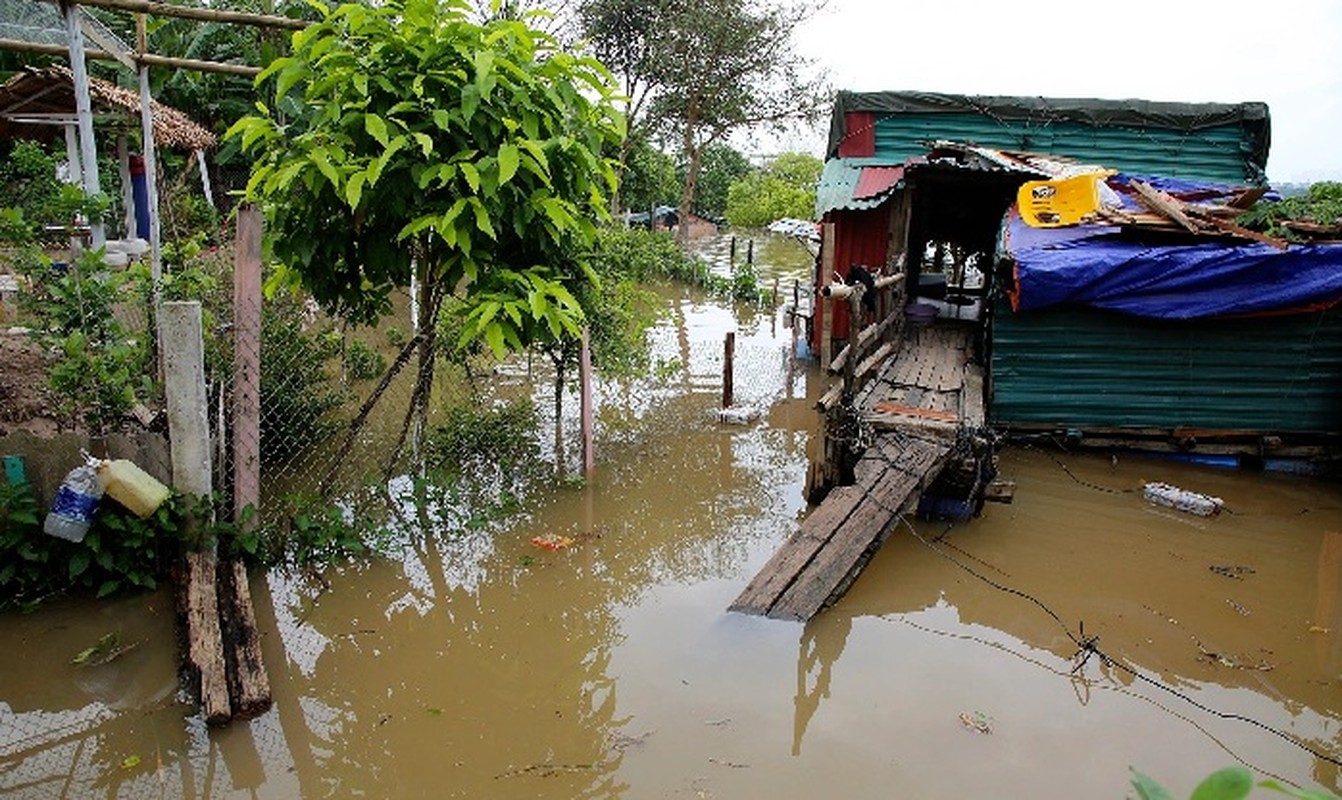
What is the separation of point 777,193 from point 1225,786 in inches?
1142

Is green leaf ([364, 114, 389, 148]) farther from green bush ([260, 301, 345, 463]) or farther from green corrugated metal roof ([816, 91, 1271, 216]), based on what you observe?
green corrugated metal roof ([816, 91, 1271, 216])

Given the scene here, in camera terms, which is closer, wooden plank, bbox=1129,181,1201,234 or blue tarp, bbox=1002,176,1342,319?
blue tarp, bbox=1002,176,1342,319

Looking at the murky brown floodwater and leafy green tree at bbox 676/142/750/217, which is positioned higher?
leafy green tree at bbox 676/142/750/217

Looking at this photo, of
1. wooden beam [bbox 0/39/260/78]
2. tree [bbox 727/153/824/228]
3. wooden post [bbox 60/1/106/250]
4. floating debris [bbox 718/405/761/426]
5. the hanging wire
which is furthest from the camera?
tree [bbox 727/153/824/228]

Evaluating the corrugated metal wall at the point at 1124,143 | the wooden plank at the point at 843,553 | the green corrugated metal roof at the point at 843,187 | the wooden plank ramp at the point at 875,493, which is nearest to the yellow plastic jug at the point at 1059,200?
the green corrugated metal roof at the point at 843,187

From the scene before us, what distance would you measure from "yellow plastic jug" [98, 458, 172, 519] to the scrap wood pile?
849 cm

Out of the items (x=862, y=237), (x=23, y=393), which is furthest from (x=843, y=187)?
(x=23, y=393)

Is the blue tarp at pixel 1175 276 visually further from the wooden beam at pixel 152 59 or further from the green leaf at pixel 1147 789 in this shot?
the green leaf at pixel 1147 789

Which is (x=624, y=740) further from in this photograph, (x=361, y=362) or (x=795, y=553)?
(x=361, y=362)

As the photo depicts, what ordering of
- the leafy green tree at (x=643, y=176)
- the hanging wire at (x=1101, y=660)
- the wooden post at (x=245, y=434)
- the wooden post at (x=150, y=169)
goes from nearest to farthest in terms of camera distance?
the wooden post at (x=245, y=434), the hanging wire at (x=1101, y=660), the wooden post at (x=150, y=169), the leafy green tree at (x=643, y=176)

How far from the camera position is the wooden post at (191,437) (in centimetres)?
429

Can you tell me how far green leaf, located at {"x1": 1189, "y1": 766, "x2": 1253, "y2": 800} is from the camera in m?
1.07

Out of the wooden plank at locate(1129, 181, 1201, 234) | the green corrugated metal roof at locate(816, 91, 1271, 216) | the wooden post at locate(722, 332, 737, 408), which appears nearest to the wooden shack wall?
the green corrugated metal roof at locate(816, 91, 1271, 216)

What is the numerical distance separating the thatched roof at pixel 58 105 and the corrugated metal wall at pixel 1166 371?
370 inches
